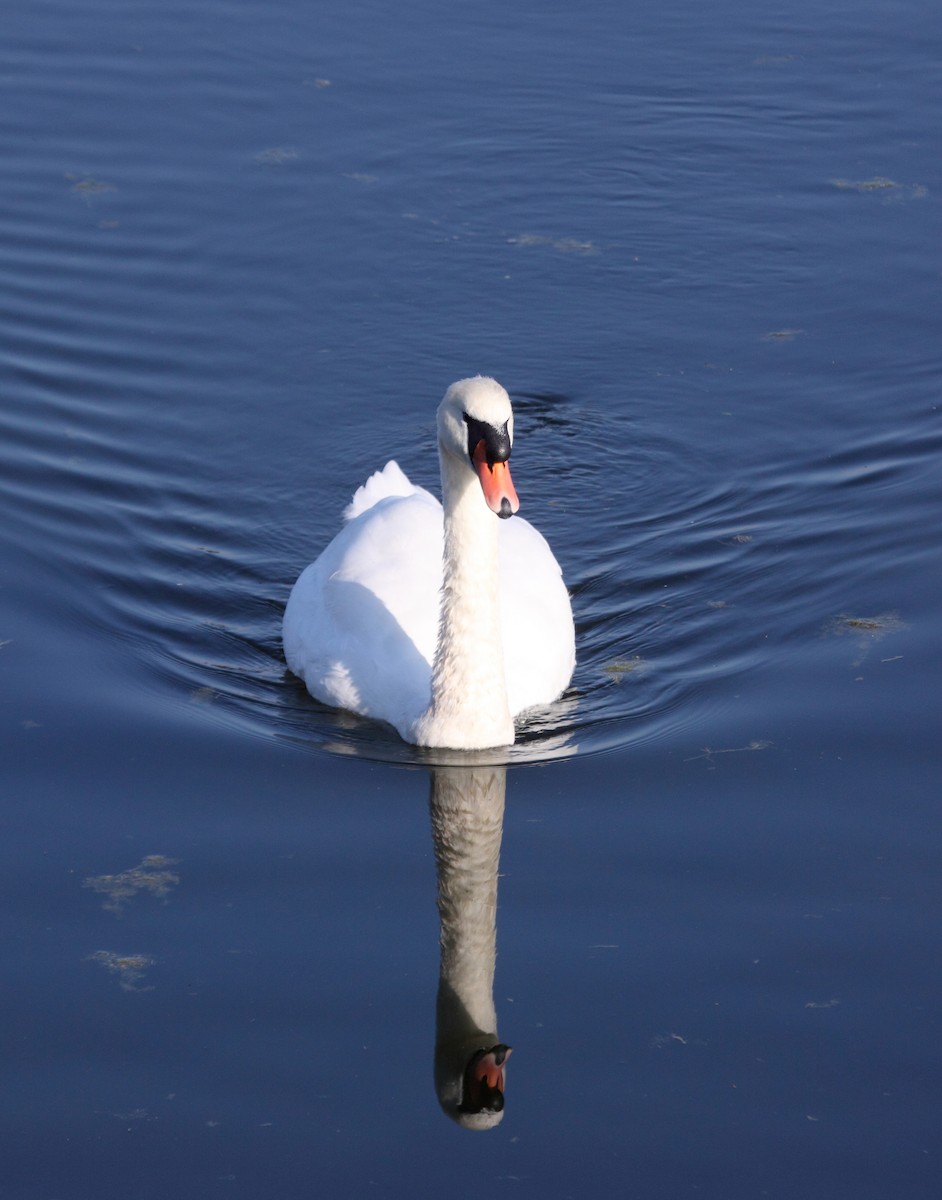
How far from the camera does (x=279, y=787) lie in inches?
318

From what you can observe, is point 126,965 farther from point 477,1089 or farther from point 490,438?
→ point 490,438

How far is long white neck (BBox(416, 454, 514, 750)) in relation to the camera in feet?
27.0

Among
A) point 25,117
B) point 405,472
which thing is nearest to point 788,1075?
point 405,472

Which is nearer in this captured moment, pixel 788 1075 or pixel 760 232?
pixel 788 1075

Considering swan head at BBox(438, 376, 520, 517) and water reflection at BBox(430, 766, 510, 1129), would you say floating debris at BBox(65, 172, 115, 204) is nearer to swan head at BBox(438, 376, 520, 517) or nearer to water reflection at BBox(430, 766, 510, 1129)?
swan head at BBox(438, 376, 520, 517)

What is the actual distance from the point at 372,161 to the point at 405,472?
410 cm

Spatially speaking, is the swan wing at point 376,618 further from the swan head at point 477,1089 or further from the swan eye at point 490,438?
the swan head at point 477,1089

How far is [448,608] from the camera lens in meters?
8.35

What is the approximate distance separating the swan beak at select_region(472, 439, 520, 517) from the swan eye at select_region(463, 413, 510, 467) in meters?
0.02

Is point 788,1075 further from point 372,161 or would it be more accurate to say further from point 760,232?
point 372,161

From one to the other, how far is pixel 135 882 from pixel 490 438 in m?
2.20

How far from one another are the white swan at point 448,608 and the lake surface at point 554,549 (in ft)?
0.62

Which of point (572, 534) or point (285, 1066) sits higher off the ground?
point (572, 534)

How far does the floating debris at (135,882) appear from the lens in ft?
24.2
